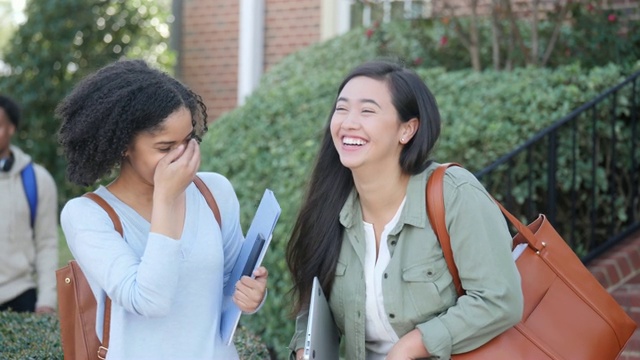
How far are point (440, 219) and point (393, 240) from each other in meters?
0.18

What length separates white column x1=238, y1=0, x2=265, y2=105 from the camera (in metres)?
11.2

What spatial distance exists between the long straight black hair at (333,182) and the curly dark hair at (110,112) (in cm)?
57

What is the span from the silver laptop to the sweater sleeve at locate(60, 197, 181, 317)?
458 millimetres

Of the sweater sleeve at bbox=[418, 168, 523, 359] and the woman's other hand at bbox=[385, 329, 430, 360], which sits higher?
the sweater sleeve at bbox=[418, 168, 523, 359]

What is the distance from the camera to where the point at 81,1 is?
12.2 m

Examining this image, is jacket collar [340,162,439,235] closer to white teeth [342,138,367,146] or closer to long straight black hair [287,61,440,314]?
long straight black hair [287,61,440,314]

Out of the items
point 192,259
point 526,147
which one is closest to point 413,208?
point 192,259

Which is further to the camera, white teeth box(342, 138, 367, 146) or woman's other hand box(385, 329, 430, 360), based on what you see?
white teeth box(342, 138, 367, 146)

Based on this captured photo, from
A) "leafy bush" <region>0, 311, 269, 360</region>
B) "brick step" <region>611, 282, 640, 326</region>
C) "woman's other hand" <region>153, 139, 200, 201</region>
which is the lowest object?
"brick step" <region>611, 282, 640, 326</region>

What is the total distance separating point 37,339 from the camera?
3861mm

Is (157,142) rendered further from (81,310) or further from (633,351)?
(633,351)

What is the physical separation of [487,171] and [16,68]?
8.40 meters

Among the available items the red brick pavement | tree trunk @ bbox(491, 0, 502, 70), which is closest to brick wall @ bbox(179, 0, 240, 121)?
tree trunk @ bbox(491, 0, 502, 70)

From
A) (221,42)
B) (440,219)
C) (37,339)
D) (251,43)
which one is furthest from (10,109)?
(221,42)
